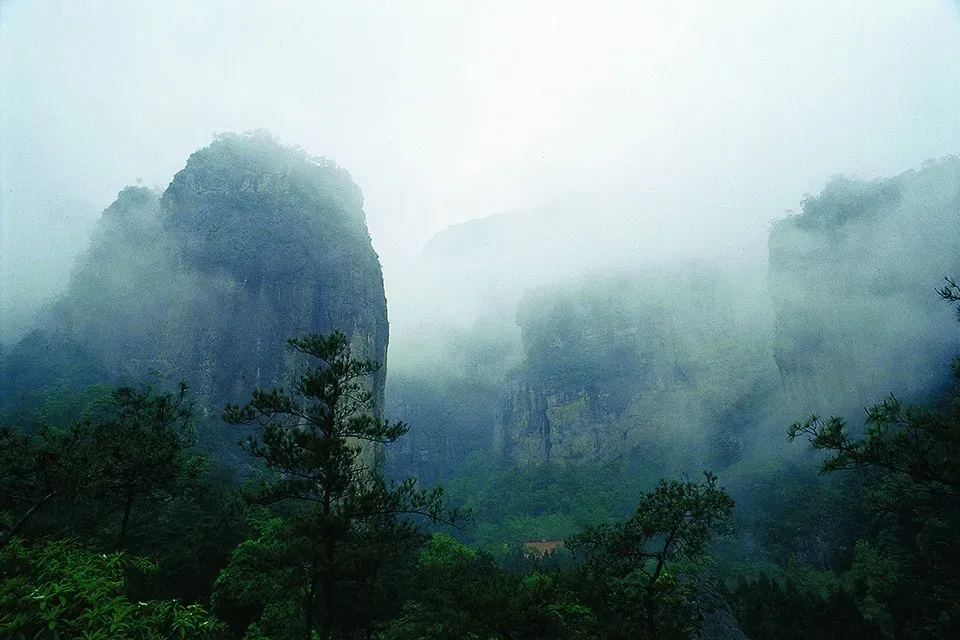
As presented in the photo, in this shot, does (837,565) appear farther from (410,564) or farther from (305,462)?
(305,462)

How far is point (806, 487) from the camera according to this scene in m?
57.0

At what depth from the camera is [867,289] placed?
68.9 metres

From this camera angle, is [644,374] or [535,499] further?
[644,374]

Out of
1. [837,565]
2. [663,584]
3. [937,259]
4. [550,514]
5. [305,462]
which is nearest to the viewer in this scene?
[663,584]

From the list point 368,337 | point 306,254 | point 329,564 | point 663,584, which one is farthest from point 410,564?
point 306,254

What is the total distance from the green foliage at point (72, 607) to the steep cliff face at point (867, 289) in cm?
7260

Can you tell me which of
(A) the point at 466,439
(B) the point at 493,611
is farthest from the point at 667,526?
(A) the point at 466,439

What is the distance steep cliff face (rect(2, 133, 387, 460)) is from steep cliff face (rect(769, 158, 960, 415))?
59.1 metres

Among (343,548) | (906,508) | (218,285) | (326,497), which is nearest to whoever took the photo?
(343,548)

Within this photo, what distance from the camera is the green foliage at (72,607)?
189 inches

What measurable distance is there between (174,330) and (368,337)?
22.2 metres

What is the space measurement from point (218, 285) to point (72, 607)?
64.7 m

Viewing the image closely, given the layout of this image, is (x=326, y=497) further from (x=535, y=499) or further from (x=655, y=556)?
(x=535, y=499)

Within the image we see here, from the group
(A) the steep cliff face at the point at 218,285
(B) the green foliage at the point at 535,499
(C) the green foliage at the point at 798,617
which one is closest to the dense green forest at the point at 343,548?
(C) the green foliage at the point at 798,617
